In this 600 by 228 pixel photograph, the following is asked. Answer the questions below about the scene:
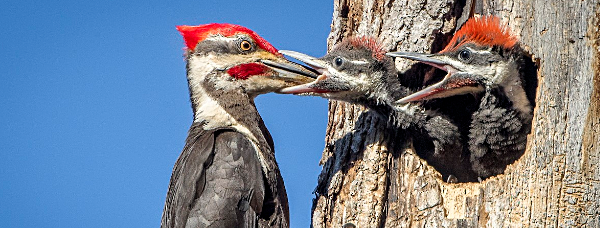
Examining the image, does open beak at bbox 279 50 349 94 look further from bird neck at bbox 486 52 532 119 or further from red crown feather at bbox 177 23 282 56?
bird neck at bbox 486 52 532 119

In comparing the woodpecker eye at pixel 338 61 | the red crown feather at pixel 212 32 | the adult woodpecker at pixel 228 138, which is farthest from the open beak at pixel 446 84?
the red crown feather at pixel 212 32

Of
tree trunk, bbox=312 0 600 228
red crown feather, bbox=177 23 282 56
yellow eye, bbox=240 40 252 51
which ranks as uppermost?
red crown feather, bbox=177 23 282 56

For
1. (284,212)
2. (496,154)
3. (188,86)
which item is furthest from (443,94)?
(188,86)

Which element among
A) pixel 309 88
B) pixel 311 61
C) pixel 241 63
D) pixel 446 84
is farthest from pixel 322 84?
pixel 446 84

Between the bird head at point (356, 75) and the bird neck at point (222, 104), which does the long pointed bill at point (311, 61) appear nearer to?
the bird head at point (356, 75)

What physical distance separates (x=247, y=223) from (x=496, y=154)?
5.77 ft

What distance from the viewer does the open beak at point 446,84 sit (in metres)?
4.64

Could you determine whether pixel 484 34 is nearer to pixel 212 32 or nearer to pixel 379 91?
pixel 379 91

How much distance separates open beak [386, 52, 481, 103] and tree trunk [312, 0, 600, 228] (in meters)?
0.17

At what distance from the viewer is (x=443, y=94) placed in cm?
472

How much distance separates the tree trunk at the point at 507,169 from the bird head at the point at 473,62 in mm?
140

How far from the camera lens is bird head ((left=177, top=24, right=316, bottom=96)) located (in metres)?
4.83

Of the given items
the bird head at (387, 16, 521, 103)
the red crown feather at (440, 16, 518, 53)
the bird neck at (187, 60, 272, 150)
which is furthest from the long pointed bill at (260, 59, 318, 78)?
the red crown feather at (440, 16, 518, 53)

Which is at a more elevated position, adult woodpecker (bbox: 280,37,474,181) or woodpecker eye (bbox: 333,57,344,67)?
woodpecker eye (bbox: 333,57,344,67)
